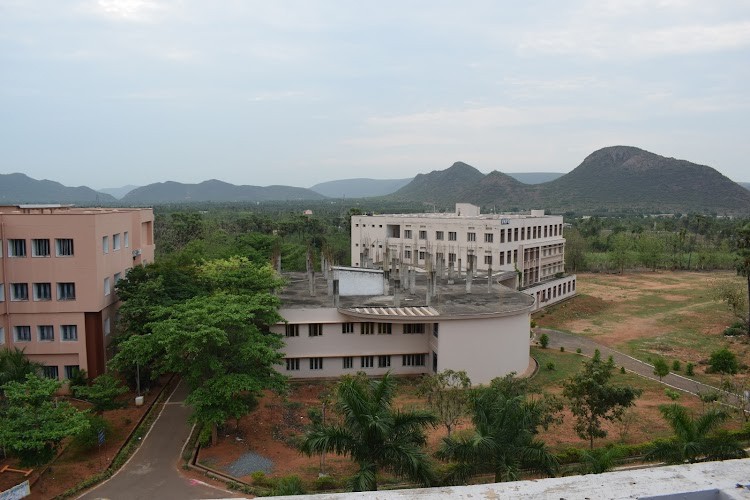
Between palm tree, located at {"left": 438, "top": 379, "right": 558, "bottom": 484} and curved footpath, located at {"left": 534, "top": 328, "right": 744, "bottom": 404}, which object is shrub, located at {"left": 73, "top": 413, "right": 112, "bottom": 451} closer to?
palm tree, located at {"left": 438, "top": 379, "right": 558, "bottom": 484}

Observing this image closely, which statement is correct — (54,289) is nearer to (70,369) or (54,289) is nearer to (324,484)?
(70,369)

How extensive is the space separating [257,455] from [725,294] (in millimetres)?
38189

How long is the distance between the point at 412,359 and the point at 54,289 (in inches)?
766

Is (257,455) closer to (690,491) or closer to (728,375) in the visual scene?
(690,491)

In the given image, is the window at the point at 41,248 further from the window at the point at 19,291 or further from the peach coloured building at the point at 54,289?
the window at the point at 19,291

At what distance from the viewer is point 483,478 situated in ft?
56.4

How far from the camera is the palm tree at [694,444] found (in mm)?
14105

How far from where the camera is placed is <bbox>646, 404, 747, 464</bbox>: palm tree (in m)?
14.1

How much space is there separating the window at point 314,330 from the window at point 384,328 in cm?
335

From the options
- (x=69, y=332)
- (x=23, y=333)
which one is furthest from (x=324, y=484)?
(x=23, y=333)

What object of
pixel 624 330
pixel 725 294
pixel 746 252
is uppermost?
pixel 746 252

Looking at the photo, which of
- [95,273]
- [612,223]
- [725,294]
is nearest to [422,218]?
[725,294]

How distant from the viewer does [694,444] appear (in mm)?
14281

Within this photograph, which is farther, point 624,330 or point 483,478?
point 624,330
